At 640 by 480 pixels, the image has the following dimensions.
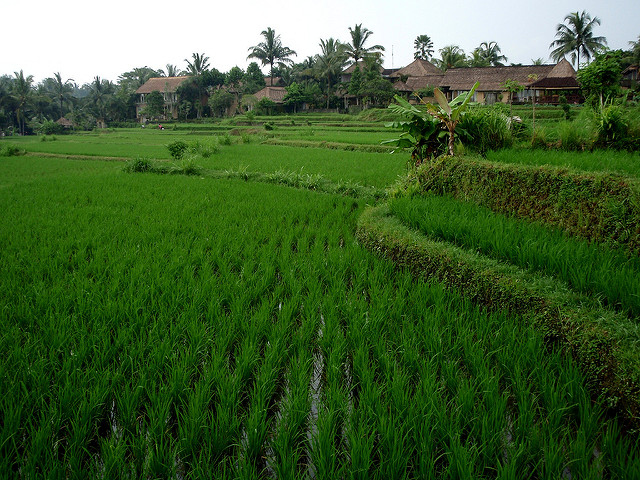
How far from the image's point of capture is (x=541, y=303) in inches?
91.8

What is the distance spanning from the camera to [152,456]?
150cm

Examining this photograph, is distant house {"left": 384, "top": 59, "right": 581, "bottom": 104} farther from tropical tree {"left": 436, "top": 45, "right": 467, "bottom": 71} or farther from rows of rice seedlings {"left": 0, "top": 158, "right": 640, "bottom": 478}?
rows of rice seedlings {"left": 0, "top": 158, "right": 640, "bottom": 478}

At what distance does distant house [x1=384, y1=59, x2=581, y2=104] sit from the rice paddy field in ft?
60.4

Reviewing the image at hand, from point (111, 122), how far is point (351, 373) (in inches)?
1600

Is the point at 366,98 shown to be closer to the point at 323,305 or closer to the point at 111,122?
the point at 111,122

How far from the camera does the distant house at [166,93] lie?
38906mm

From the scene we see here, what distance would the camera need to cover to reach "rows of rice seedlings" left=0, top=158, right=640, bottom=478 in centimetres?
152

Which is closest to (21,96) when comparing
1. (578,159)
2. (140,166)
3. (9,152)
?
(9,152)

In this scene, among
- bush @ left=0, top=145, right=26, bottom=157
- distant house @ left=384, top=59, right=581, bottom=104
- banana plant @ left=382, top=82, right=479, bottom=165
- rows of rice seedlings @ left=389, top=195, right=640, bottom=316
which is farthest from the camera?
distant house @ left=384, top=59, right=581, bottom=104

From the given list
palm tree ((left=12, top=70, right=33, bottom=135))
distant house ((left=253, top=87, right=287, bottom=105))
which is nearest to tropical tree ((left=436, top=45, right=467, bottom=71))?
distant house ((left=253, top=87, right=287, bottom=105))

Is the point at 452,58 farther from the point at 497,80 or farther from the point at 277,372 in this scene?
the point at 277,372

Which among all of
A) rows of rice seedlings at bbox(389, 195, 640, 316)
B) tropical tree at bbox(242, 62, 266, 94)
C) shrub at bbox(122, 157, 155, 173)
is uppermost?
tropical tree at bbox(242, 62, 266, 94)

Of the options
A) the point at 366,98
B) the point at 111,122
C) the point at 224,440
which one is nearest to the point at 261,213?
the point at 224,440

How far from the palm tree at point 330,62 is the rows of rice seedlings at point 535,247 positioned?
3031 centimetres
